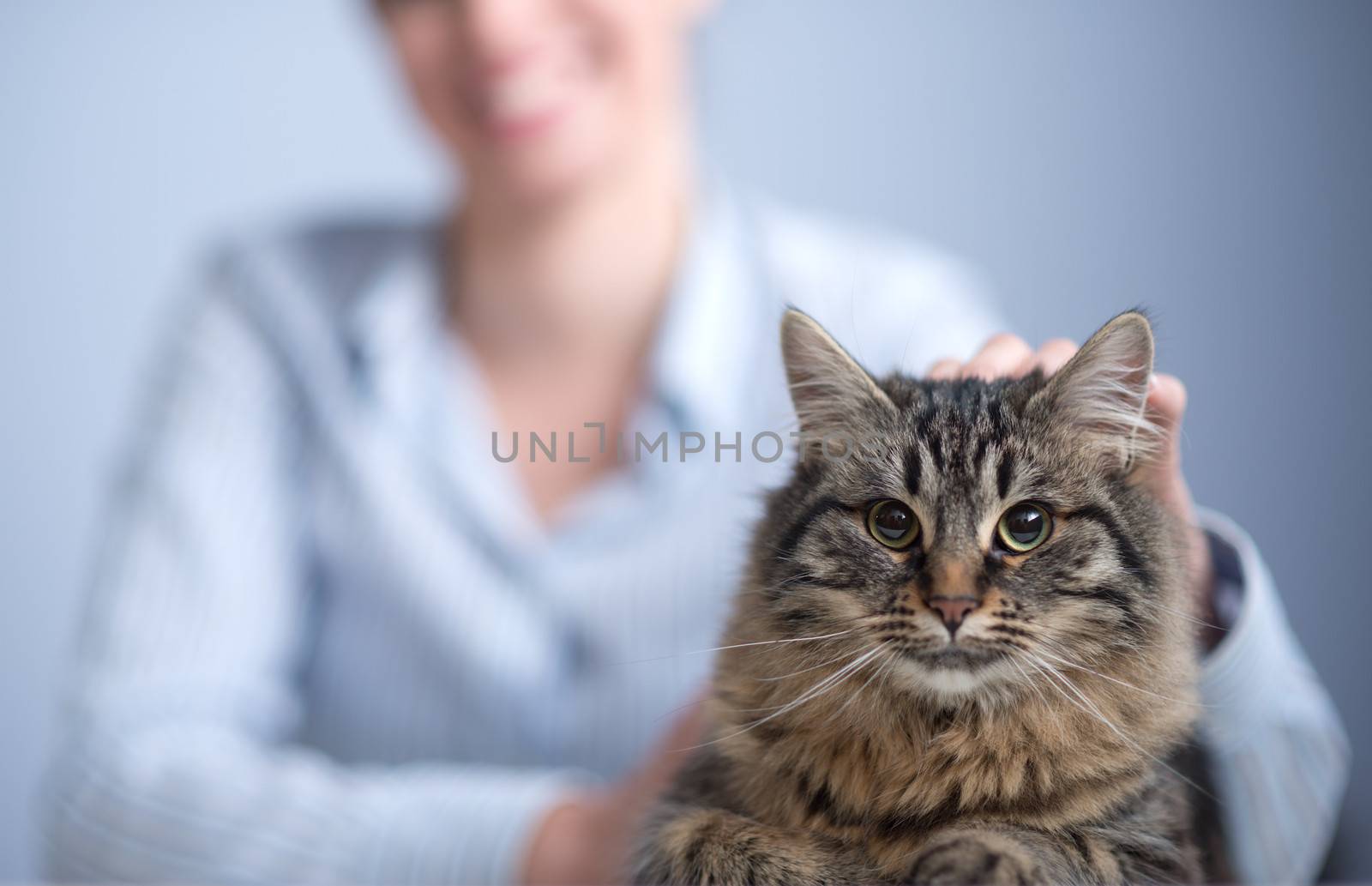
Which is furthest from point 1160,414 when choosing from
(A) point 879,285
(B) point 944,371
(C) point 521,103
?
(C) point 521,103

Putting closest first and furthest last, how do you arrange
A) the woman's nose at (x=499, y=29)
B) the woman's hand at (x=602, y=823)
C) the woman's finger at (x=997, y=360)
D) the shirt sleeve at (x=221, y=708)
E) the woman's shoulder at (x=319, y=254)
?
the woman's finger at (x=997, y=360) < the woman's hand at (x=602, y=823) < the shirt sleeve at (x=221, y=708) < the woman's nose at (x=499, y=29) < the woman's shoulder at (x=319, y=254)

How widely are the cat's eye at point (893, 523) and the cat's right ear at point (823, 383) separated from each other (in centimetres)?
8

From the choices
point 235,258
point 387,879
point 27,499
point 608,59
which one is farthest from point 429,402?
point 27,499

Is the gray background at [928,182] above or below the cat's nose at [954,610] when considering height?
above

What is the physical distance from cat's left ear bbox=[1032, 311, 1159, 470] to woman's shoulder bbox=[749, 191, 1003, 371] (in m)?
0.60

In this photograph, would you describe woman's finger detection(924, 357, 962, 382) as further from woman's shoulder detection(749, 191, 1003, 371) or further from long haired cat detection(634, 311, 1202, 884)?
woman's shoulder detection(749, 191, 1003, 371)

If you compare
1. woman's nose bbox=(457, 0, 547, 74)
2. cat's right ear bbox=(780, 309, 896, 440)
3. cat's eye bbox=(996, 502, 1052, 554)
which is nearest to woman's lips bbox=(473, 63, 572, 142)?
woman's nose bbox=(457, 0, 547, 74)

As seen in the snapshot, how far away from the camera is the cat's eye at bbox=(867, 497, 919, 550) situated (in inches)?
29.6

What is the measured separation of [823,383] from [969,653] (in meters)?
0.26

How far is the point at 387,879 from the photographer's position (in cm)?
126

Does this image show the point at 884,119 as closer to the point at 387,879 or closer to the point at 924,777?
the point at 924,777

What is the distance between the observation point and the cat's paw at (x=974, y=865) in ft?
2.00

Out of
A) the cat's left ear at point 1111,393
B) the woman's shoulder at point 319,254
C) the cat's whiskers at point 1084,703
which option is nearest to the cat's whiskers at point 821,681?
the cat's whiskers at point 1084,703

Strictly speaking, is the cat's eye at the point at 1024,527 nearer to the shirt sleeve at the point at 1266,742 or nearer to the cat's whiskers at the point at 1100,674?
the cat's whiskers at the point at 1100,674
